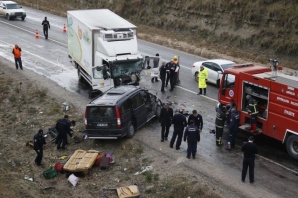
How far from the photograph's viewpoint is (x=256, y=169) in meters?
15.1

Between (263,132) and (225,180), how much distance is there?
304 cm

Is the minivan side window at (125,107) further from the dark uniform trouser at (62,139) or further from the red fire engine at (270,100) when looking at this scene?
the red fire engine at (270,100)

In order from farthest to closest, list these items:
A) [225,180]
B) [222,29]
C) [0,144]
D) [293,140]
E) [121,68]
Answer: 1. [222,29]
2. [121,68]
3. [0,144]
4. [293,140]
5. [225,180]

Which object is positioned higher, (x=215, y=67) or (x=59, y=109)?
(x=215, y=67)

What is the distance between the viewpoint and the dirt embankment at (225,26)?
32.3 metres

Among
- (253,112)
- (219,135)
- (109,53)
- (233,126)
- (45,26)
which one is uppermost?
(45,26)

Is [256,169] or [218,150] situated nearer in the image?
[256,169]

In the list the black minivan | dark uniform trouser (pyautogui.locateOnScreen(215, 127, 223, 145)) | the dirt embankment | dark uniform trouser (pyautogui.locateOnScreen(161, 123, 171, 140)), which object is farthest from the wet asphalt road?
the dirt embankment

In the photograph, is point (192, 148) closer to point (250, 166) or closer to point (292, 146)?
point (250, 166)

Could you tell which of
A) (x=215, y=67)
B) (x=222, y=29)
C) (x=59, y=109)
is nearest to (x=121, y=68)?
(x=59, y=109)

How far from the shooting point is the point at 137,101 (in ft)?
59.3

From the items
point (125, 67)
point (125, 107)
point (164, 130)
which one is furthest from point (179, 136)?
point (125, 67)

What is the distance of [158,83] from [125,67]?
4.38 metres

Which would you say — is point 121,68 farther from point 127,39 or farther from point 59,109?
point 59,109
